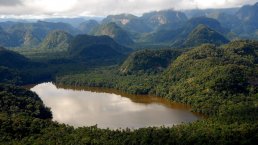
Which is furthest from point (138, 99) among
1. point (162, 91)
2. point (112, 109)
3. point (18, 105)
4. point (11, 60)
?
point (11, 60)

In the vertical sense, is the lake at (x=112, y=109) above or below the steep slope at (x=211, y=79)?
below

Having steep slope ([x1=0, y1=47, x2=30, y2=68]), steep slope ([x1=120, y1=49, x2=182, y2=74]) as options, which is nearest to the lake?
steep slope ([x1=120, y1=49, x2=182, y2=74])

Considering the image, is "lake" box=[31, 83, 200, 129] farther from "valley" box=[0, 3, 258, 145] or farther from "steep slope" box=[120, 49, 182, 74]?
"steep slope" box=[120, 49, 182, 74]

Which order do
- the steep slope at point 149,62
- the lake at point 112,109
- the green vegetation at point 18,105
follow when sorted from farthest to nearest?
the steep slope at point 149,62
the lake at point 112,109
the green vegetation at point 18,105

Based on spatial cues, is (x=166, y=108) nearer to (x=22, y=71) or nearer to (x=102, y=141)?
(x=102, y=141)

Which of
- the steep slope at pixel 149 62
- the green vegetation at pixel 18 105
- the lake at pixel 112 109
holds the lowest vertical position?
the lake at pixel 112 109

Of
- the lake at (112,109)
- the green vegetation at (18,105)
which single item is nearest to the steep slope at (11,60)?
the lake at (112,109)

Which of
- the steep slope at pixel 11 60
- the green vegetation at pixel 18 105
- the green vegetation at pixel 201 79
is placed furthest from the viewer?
the steep slope at pixel 11 60

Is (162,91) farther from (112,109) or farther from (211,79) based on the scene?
(112,109)

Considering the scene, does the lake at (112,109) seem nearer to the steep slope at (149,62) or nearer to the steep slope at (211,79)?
the steep slope at (211,79)
